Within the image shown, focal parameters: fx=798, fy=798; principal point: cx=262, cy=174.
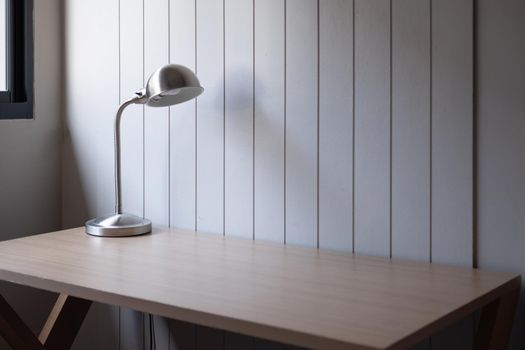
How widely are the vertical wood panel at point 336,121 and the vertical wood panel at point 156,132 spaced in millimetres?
601

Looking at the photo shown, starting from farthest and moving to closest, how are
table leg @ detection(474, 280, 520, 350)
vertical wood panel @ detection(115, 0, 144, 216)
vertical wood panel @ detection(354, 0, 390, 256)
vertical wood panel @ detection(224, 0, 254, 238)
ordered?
1. vertical wood panel @ detection(115, 0, 144, 216)
2. vertical wood panel @ detection(224, 0, 254, 238)
3. vertical wood panel @ detection(354, 0, 390, 256)
4. table leg @ detection(474, 280, 520, 350)

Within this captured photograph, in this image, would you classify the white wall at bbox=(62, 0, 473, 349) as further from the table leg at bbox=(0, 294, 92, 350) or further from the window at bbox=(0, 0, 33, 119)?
the table leg at bbox=(0, 294, 92, 350)

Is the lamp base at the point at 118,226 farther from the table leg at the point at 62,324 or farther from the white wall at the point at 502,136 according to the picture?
the white wall at the point at 502,136

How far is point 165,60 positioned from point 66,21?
51 cm

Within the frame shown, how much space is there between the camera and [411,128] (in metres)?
2.10

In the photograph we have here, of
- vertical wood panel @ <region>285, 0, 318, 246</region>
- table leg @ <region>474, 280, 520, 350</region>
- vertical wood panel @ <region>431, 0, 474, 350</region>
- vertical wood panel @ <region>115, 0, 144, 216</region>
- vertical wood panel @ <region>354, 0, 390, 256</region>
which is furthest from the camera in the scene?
vertical wood panel @ <region>115, 0, 144, 216</region>

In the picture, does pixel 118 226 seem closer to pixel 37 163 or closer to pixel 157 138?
pixel 157 138

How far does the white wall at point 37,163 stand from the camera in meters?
2.71

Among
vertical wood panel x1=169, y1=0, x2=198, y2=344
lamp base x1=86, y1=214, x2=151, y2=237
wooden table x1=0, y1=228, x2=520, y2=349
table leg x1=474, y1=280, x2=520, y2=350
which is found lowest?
table leg x1=474, y1=280, x2=520, y2=350

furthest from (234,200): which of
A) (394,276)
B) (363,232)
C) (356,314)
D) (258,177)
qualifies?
(356,314)

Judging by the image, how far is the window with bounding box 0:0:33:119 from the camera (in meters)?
2.75

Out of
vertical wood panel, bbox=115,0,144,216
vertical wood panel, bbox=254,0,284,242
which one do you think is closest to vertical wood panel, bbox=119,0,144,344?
vertical wood panel, bbox=115,0,144,216

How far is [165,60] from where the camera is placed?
259cm

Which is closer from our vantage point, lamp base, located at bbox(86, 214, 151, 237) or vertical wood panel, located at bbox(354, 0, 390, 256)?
vertical wood panel, located at bbox(354, 0, 390, 256)
